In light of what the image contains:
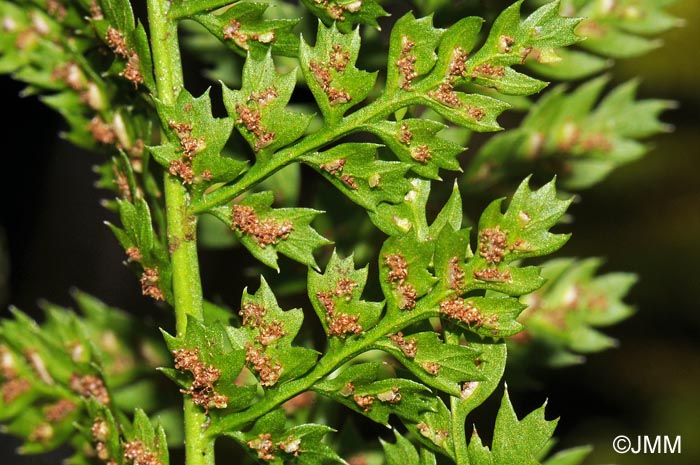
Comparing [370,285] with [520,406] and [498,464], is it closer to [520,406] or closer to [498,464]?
[498,464]

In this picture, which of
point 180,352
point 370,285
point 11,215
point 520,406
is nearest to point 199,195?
point 180,352

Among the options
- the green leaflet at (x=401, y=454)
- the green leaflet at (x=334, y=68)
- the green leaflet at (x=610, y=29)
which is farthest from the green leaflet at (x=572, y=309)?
the green leaflet at (x=334, y=68)

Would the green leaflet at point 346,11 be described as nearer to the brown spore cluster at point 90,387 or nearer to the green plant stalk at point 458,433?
the green plant stalk at point 458,433

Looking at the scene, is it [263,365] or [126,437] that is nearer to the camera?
[263,365]

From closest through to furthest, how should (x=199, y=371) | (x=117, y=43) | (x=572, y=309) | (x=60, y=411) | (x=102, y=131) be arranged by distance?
(x=199, y=371), (x=117, y=43), (x=102, y=131), (x=60, y=411), (x=572, y=309)

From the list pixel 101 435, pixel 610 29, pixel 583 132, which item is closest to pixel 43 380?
pixel 101 435

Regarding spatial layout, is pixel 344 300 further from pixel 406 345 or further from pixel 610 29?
pixel 610 29
